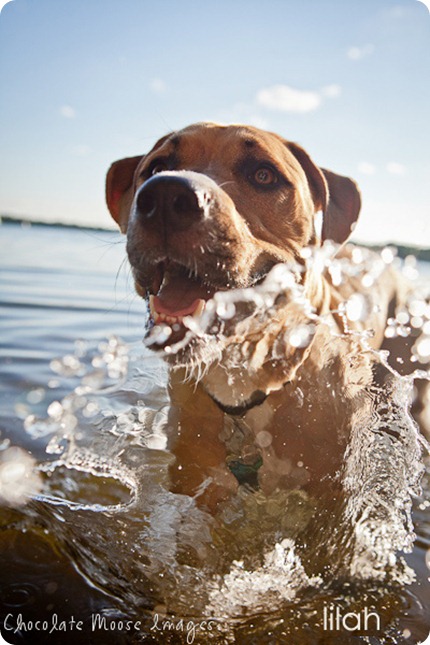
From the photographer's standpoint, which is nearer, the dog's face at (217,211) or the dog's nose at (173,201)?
the dog's nose at (173,201)

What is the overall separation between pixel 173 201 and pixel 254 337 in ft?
2.58

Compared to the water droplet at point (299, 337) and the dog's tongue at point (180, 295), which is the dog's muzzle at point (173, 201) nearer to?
the dog's tongue at point (180, 295)

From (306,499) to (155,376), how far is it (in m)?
2.02

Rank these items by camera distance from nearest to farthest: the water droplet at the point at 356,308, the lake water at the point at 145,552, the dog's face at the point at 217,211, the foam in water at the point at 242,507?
the lake water at the point at 145,552
the dog's face at the point at 217,211
the foam in water at the point at 242,507
the water droplet at the point at 356,308

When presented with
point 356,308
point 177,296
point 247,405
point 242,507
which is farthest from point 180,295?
point 356,308

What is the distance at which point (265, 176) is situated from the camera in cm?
265

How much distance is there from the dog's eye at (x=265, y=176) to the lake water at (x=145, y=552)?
2.30 ft

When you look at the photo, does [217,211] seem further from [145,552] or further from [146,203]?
[145,552]

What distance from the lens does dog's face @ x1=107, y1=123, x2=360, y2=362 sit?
2180 millimetres

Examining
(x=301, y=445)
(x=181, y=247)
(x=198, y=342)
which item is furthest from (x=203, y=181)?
(x=301, y=445)

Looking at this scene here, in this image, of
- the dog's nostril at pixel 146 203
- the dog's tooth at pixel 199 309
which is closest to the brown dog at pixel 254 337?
the dog's tooth at pixel 199 309

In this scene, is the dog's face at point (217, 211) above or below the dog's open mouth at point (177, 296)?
above

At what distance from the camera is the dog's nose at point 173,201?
206 centimetres

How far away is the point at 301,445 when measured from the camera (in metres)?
2.65
